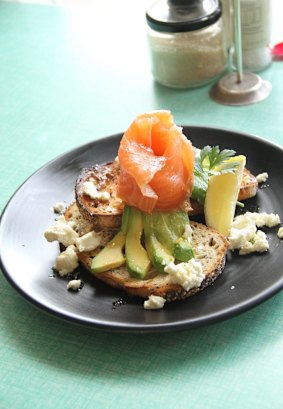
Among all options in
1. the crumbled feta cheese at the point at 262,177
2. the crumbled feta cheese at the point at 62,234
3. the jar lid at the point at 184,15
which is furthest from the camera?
the jar lid at the point at 184,15

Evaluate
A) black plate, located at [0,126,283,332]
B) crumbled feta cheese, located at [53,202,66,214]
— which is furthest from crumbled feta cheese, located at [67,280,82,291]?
crumbled feta cheese, located at [53,202,66,214]

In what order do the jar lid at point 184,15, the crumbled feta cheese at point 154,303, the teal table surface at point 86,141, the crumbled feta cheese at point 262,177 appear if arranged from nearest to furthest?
the teal table surface at point 86,141 → the crumbled feta cheese at point 154,303 → the crumbled feta cheese at point 262,177 → the jar lid at point 184,15

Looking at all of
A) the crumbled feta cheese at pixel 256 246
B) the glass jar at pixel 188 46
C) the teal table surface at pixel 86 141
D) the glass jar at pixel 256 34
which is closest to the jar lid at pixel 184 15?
the glass jar at pixel 188 46

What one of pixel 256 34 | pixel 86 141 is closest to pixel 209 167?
pixel 86 141

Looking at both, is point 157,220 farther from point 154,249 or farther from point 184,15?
point 184,15

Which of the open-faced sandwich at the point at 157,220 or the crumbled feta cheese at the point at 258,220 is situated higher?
the open-faced sandwich at the point at 157,220

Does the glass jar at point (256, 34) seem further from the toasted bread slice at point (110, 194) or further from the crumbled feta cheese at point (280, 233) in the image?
the crumbled feta cheese at point (280, 233)

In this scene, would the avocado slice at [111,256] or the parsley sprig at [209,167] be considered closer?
the avocado slice at [111,256]

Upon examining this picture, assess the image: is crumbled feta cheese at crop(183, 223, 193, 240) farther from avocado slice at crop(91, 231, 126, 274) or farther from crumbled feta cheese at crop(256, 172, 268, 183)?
crumbled feta cheese at crop(256, 172, 268, 183)

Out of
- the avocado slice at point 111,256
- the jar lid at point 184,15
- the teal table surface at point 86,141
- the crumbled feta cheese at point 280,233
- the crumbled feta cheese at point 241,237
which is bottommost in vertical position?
the teal table surface at point 86,141
